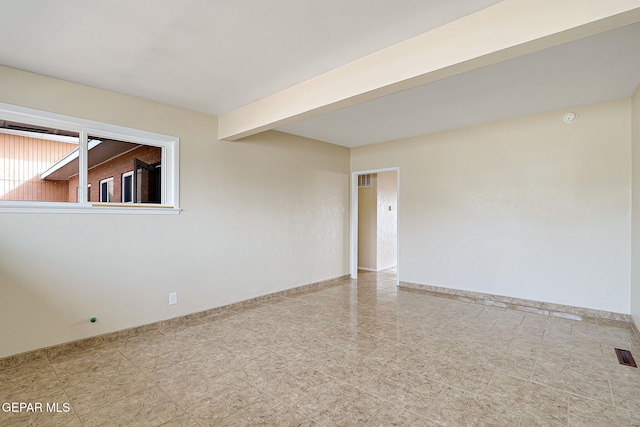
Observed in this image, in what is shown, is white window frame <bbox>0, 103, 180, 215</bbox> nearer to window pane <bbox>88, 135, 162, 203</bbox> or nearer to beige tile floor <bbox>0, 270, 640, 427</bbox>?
window pane <bbox>88, 135, 162, 203</bbox>

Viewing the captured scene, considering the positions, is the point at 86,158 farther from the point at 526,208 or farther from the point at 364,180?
the point at 364,180

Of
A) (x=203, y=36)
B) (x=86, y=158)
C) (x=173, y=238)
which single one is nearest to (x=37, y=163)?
(x=86, y=158)

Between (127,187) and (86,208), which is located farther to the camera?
(127,187)

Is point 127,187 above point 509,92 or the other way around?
the other way around

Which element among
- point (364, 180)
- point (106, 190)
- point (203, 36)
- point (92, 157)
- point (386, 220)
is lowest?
point (386, 220)

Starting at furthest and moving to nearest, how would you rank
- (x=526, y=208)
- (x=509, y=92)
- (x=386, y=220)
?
1. (x=386, y=220)
2. (x=526, y=208)
3. (x=509, y=92)

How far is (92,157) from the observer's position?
10.4 ft

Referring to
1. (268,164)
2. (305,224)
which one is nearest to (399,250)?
(305,224)

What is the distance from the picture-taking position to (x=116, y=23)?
6.71ft

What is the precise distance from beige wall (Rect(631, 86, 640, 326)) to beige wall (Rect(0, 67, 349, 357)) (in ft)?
12.8

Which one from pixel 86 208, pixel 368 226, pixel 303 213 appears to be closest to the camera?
pixel 86 208

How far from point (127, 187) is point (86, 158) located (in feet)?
1.47

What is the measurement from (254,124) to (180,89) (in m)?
0.80

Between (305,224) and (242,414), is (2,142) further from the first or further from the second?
(305,224)
